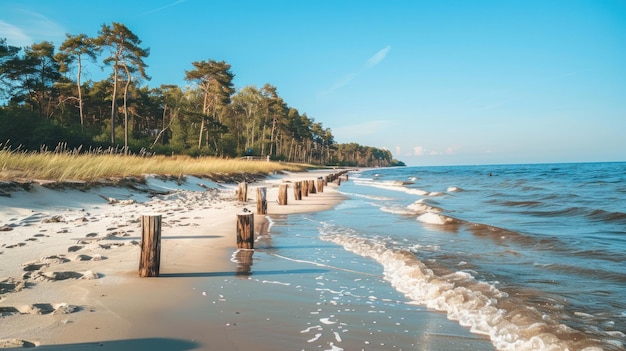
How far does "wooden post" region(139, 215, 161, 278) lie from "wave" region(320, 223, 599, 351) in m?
3.19

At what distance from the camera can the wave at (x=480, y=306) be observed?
3.74 m

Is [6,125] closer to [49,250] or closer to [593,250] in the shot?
[49,250]

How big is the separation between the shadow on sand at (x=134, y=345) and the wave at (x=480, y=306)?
8.87 feet

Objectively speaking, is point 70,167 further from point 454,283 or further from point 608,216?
point 608,216

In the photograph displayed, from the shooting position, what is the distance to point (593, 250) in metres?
8.10

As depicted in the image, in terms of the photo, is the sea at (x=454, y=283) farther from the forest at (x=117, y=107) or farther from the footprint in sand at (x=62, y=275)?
the forest at (x=117, y=107)

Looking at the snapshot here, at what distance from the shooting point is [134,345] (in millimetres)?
3225

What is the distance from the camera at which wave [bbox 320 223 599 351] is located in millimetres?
3738

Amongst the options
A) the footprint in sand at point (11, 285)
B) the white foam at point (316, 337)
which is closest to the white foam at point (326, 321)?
the white foam at point (316, 337)

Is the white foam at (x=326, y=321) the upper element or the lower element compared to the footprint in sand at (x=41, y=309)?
lower

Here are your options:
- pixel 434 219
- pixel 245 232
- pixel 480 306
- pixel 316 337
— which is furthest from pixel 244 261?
pixel 434 219

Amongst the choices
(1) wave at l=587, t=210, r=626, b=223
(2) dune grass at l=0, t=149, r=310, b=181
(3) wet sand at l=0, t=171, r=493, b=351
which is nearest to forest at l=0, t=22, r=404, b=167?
(2) dune grass at l=0, t=149, r=310, b=181

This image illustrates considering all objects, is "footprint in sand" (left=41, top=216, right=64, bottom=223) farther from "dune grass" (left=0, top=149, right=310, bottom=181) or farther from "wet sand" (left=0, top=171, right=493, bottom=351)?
"dune grass" (left=0, top=149, right=310, bottom=181)

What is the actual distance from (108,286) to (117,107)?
142ft
